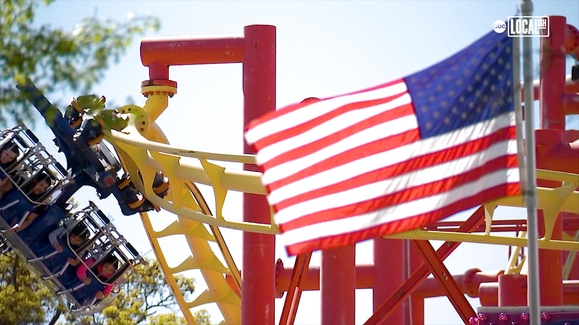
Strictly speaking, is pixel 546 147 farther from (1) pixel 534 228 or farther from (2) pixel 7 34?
(2) pixel 7 34

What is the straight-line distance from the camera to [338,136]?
25.1ft

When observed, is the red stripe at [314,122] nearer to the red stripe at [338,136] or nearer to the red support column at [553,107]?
the red stripe at [338,136]

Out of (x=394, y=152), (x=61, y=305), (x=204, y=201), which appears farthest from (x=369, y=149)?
(x=61, y=305)

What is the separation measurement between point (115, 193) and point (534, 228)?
7.93m

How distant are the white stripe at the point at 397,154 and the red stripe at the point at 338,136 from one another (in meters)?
0.06

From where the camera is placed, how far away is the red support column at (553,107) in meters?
13.8

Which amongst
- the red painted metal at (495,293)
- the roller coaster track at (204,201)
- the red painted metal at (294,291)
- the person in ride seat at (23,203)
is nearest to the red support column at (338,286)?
the red painted metal at (294,291)

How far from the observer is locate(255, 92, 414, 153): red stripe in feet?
24.7

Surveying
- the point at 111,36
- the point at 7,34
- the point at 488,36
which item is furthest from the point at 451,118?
the point at 7,34

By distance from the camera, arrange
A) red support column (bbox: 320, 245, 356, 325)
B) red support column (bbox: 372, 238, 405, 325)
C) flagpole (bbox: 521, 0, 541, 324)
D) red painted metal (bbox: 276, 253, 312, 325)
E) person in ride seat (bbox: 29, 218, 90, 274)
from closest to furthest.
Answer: flagpole (bbox: 521, 0, 541, 324)
red support column (bbox: 320, 245, 356, 325)
person in ride seat (bbox: 29, 218, 90, 274)
red painted metal (bbox: 276, 253, 312, 325)
red support column (bbox: 372, 238, 405, 325)

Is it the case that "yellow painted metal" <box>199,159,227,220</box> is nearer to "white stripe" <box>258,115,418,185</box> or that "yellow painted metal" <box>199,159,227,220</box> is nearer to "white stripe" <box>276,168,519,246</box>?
"white stripe" <box>258,115,418,185</box>

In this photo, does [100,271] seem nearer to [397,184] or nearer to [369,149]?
[369,149]

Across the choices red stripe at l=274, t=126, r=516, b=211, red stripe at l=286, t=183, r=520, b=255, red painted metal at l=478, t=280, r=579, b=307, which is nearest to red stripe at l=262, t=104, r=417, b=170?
red stripe at l=274, t=126, r=516, b=211

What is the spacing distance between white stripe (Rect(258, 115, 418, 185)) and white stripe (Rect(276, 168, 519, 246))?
1.24ft
